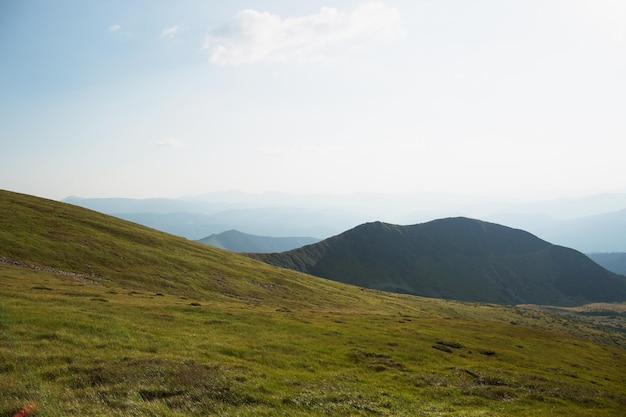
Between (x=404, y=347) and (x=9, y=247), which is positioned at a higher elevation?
(x=9, y=247)

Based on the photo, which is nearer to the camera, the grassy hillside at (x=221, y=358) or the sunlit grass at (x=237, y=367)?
the sunlit grass at (x=237, y=367)

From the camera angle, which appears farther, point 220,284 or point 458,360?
point 220,284

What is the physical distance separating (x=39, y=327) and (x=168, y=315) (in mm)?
14110

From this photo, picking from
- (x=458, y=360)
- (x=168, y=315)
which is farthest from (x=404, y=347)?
(x=168, y=315)

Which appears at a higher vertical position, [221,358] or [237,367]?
[237,367]

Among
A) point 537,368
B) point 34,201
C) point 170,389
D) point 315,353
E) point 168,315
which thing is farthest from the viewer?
point 34,201

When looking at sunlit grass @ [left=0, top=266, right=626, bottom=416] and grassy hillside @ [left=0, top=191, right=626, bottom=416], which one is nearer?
sunlit grass @ [left=0, top=266, right=626, bottom=416]

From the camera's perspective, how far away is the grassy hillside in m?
18.7

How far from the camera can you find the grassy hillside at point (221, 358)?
61.3 ft

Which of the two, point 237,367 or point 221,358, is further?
point 221,358

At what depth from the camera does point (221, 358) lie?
2683 centimetres

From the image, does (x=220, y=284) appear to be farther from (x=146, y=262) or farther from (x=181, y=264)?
(x=146, y=262)

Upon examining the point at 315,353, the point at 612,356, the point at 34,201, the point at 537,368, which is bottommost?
the point at 612,356

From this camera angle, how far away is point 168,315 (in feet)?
131
